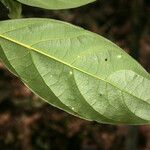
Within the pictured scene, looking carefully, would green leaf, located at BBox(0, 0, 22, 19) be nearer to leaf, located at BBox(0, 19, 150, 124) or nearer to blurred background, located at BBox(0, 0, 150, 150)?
leaf, located at BBox(0, 19, 150, 124)

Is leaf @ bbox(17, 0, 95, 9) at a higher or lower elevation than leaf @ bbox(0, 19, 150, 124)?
higher

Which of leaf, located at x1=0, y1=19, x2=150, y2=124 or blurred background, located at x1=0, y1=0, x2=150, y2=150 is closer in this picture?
leaf, located at x1=0, y1=19, x2=150, y2=124

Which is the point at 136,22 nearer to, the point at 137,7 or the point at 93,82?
the point at 137,7

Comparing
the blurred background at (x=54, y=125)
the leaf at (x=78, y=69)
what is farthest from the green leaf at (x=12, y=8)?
the blurred background at (x=54, y=125)

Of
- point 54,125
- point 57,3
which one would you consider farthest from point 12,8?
point 54,125

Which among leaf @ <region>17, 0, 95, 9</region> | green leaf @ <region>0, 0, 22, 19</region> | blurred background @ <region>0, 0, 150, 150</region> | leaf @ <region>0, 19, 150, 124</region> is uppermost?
leaf @ <region>17, 0, 95, 9</region>

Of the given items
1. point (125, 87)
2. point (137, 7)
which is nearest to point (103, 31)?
point (137, 7)

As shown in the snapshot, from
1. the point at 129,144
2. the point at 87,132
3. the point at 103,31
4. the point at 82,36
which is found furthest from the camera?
the point at 87,132

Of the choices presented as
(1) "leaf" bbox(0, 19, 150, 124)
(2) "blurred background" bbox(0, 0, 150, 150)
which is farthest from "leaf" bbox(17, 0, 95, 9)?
(2) "blurred background" bbox(0, 0, 150, 150)
